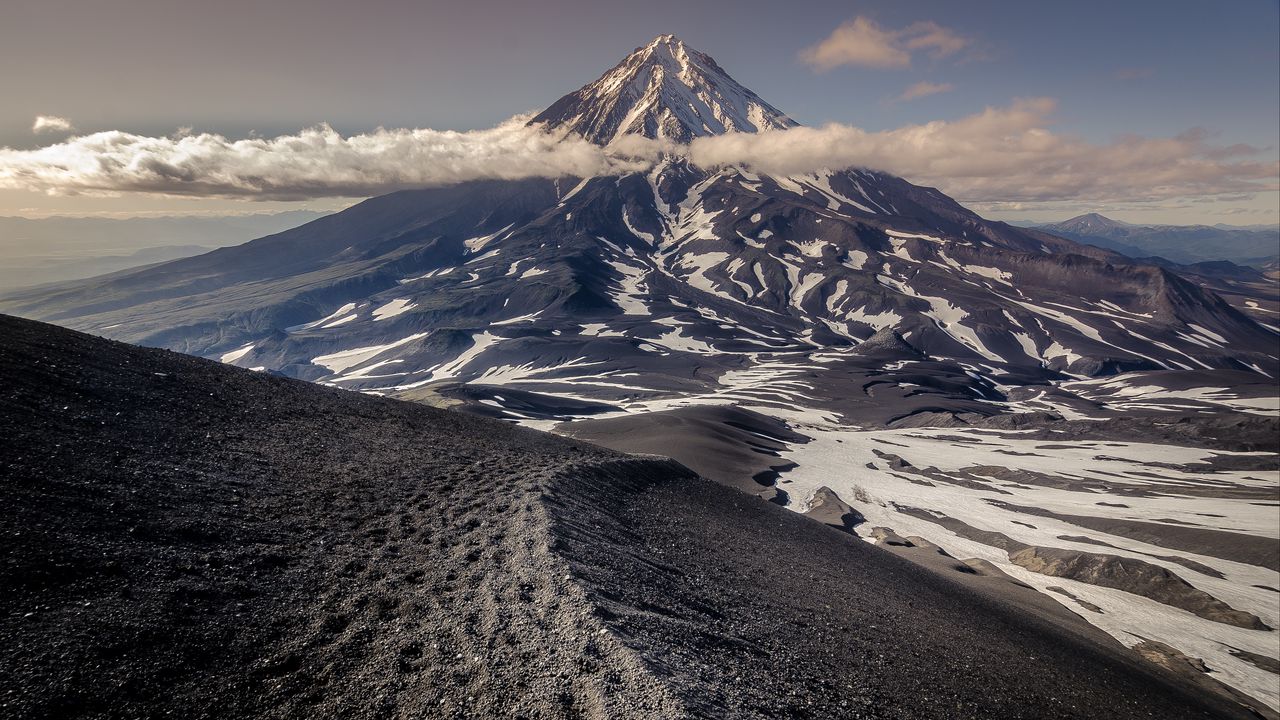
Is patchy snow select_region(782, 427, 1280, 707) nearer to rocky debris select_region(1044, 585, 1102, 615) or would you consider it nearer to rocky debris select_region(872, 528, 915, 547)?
rocky debris select_region(1044, 585, 1102, 615)

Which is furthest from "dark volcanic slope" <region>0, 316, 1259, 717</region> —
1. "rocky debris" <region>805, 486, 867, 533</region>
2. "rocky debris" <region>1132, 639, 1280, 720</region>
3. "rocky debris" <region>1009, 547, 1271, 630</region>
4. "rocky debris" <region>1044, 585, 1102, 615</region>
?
"rocky debris" <region>805, 486, 867, 533</region>

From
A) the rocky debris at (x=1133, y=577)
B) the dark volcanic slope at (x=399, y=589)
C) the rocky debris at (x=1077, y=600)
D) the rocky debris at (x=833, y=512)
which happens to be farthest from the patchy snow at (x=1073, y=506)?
the dark volcanic slope at (x=399, y=589)

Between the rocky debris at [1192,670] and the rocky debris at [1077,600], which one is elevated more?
the rocky debris at [1192,670]

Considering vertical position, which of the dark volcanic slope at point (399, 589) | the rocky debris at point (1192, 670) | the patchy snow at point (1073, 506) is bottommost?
the patchy snow at point (1073, 506)

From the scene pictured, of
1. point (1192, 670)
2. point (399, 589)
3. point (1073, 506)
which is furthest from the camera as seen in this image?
point (1073, 506)

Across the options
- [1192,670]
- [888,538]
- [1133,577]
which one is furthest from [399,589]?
[1133,577]

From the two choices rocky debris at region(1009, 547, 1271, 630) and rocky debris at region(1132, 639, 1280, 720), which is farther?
rocky debris at region(1009, 547, 1271, 630)

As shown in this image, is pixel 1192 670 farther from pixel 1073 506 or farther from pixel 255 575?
pixel 255 575

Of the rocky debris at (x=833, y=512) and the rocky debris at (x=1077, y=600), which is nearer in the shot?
the rocky debris at (x=1077, y=600)

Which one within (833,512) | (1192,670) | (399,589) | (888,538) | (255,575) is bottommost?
(833,512)

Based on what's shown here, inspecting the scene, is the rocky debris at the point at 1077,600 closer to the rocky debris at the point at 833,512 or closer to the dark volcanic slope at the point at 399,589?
the rocky debris at the point at 833,512
